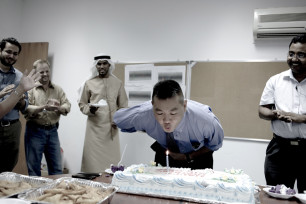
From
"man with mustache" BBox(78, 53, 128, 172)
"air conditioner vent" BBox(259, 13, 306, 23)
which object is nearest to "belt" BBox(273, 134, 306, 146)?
"air conditioner vent" BBox(259, 13, 306, 23)

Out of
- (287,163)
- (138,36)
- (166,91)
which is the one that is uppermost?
(138,36)

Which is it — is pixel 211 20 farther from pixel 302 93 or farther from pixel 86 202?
pixel 86 202

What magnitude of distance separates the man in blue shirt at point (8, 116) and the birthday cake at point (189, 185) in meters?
1.67

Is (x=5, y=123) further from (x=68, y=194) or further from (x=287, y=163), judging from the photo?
(x=287, y=163)

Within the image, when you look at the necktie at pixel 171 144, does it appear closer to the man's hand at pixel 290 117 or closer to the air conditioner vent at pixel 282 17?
the man's hand at pixel 290 117

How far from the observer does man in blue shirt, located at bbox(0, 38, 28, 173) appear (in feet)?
8.73

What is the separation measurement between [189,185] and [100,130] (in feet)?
7.42

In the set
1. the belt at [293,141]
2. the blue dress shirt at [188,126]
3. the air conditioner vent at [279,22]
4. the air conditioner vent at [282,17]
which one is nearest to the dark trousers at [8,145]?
the blue dress shirt at [188,126]

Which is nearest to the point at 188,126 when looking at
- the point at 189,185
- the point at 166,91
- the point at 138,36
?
the point at 166,91

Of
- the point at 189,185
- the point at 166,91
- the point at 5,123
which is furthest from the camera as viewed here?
the point at 5,123

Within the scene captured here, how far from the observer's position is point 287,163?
2.20m

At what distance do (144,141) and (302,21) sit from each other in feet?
8.43

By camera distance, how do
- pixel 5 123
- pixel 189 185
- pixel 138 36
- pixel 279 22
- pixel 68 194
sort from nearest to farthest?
pixel 68 194 < pixel 189 185 < pixel 5 123 < pixel 279 22 < pixel 138 36

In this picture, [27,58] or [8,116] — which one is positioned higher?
[27,58]
